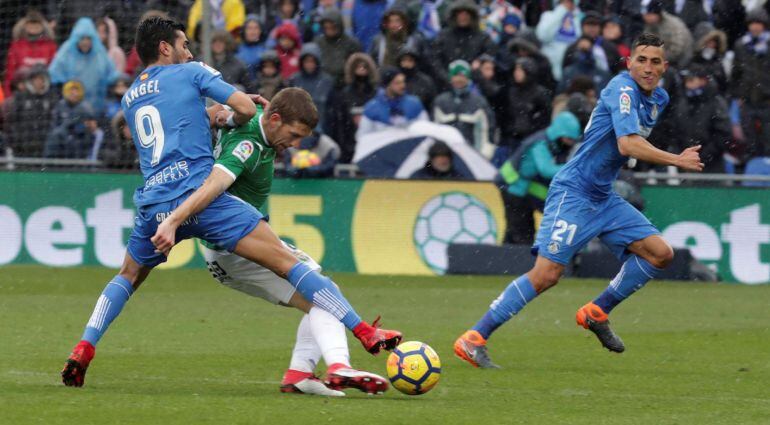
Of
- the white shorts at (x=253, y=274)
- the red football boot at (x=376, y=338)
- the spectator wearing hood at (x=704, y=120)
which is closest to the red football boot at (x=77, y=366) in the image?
the white shorts at (x=253, y=274)

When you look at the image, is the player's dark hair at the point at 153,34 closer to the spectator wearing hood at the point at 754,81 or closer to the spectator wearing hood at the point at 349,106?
the spectator wearing hood at the point at 349,106

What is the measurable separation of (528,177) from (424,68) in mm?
2788

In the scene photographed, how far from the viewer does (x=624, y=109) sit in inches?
386

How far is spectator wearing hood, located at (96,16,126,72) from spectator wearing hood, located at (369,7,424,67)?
11.0 ft

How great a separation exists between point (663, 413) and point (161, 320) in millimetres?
5735

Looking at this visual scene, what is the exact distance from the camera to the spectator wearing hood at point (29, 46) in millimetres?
19188

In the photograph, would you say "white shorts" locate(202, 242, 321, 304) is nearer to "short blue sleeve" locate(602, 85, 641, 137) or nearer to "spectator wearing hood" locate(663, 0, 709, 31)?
"short blue sleeve" locate(602, 85, 641, 137)

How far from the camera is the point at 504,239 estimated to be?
16.9 meters

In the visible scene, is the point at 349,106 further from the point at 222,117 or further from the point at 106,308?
the point at 106,308

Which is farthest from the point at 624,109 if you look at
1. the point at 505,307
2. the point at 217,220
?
the point at 217,220

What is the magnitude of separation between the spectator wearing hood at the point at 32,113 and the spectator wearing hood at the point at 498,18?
5.43m

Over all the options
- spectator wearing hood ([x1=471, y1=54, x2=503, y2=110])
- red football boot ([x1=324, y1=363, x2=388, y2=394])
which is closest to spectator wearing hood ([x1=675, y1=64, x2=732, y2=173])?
spectator wearing hood ([x1=471, y1=54, x2=503, y2=110])

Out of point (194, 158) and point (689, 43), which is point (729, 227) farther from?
point (194, 158)

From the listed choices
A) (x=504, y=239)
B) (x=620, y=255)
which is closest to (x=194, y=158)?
(x=620, y=255)
